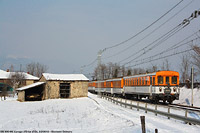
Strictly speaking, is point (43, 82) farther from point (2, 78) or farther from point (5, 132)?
point (2, 78)

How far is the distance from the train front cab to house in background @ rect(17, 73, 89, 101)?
20.1 metres

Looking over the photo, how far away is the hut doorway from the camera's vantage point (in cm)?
4025

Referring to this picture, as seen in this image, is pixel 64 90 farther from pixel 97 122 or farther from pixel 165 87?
pixel 97 122

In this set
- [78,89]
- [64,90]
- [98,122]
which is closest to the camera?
[98,122]

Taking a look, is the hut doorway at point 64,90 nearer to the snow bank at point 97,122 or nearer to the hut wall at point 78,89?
the hut wall at point 78,89

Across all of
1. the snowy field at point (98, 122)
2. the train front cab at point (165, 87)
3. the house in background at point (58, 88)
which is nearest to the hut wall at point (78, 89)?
the house in background at point (58, 88)

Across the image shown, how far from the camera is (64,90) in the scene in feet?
139

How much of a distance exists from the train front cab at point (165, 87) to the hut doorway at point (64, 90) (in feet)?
Answer: 67.4

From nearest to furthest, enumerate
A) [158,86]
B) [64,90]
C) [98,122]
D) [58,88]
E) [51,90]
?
[98,122] < [158,86] < [51,90] < [58,88] < [64,90]

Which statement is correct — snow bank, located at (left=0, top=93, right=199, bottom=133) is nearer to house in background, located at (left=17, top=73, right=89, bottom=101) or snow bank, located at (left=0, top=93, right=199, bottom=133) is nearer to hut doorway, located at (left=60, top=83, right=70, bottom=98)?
house in background, located at (left=17, top=73, right=89, bottom=101)

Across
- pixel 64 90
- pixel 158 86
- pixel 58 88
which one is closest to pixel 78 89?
pixel 64 90

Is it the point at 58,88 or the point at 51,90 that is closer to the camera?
the point at 51,90

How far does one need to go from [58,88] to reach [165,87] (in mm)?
21800

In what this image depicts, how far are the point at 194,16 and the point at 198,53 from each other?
1814cm
